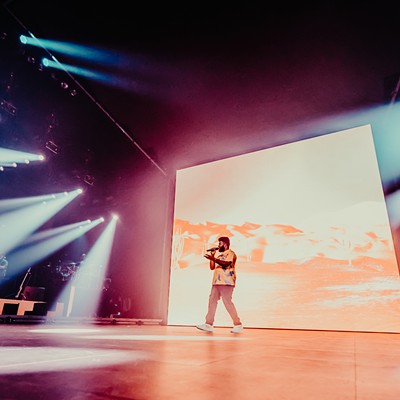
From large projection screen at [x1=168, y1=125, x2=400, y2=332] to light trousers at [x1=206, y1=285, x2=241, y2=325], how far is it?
1.48 metres

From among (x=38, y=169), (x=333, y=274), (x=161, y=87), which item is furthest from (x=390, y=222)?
(x=38, y=169)

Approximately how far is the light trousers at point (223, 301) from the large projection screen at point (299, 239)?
1.48 m

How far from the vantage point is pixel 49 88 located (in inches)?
196

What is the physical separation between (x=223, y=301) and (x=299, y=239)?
2.01 m

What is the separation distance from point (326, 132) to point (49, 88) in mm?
5188

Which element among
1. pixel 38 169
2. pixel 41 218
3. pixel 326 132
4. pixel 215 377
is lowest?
pixel 215 377

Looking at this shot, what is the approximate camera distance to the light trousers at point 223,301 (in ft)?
12.0

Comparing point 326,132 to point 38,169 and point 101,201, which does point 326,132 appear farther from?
point 38,169

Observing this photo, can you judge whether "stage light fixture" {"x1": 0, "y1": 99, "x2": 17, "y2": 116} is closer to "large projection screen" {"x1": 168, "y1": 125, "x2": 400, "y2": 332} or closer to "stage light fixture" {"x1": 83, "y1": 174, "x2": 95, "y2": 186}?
"stage light fixture" {"x1": 83, "y1": 174, "x2": 95, "y2": 186}

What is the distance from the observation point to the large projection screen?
14.4ft

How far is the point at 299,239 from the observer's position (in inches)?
197

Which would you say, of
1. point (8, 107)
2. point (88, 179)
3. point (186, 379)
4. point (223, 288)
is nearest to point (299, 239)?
point (223, 288)

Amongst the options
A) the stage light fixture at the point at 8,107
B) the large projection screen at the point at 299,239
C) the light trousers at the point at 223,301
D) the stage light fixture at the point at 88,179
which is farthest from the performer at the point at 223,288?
the stage light fixture at the point at 88,179

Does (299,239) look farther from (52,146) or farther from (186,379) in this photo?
(52,146)
